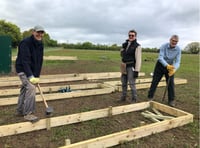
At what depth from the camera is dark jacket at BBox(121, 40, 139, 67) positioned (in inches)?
233

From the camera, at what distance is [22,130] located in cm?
413

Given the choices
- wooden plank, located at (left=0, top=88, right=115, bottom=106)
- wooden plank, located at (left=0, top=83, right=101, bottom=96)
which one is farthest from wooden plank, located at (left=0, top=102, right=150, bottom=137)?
wooden plank, located at (left=0, top=83, right=101, bottom=96)

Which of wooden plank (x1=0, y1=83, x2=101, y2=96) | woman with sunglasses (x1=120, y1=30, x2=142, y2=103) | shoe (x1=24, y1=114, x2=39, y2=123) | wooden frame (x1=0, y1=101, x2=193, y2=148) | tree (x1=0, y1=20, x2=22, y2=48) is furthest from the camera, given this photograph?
tree (x1=0, y1=20, x2=22, y2=48)

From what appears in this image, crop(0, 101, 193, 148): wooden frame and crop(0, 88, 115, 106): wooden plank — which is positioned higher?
crop(0, 88, 115, 106): wooden plank

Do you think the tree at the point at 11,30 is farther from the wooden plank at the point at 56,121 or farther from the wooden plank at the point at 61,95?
the wooden plank at the point at 56,121

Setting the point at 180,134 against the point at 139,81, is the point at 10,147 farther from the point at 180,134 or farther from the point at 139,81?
the point at 139,81

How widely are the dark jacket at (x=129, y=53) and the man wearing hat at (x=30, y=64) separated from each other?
2.22 m

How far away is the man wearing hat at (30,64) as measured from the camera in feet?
14.5

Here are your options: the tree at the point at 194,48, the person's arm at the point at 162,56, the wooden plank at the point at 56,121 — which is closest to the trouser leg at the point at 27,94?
the wooden plank at the point at 56,121

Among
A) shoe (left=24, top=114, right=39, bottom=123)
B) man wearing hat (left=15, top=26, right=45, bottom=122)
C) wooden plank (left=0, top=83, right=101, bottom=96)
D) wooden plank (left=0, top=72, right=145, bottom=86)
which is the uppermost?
man wearing hat (left=15, top=26, right=45, bottom=122)

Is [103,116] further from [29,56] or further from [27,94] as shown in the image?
[29,56]

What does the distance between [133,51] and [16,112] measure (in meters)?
3.00

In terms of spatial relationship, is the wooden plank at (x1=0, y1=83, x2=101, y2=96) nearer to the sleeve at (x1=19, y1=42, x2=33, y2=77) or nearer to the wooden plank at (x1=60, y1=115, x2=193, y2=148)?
the sleeve at (x1=19, y1=42, x2=33, y2=77)

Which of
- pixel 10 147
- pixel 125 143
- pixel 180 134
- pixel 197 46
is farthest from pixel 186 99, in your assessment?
pixel 197 46
